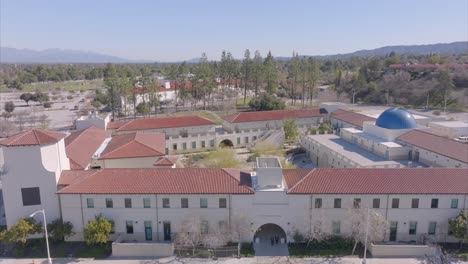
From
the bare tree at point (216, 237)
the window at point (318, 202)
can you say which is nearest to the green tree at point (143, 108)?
the bare tree at point (216, 237)

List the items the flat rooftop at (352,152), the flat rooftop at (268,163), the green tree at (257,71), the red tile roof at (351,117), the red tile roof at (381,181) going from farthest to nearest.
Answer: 1. the green tree at (257,71)
2. the red tile roof at (351,117)
3. the flat rooftop at (352,152)
4. the flat rooftop at (268,163)
5. the red tile roof at (381,181)

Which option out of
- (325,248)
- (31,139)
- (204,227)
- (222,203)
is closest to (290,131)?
(222,203)

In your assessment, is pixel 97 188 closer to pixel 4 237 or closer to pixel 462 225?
pixel 4 237

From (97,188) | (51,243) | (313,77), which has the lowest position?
(51,243)

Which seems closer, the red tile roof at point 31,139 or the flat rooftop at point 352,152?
the red tile roof at point 31,139

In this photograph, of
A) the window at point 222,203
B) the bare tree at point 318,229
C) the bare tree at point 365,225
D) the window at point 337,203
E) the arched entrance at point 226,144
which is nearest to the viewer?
the bare tree at point 365,225

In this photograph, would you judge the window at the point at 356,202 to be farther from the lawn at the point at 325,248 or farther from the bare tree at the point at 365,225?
the lawn at the point at 325,248

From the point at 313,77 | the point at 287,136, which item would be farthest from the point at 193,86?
the point at 287,136
